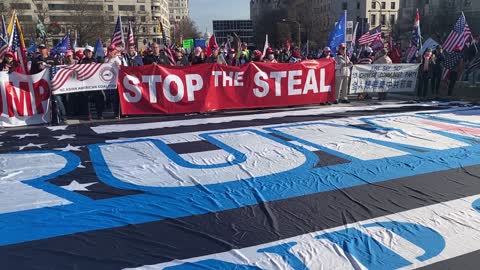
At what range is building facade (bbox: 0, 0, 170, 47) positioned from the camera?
63344mm

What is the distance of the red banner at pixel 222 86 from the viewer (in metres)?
10.1

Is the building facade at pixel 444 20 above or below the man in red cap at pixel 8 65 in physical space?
above

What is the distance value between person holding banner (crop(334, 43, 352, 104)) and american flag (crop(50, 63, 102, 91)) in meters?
7.01

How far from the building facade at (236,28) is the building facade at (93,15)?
606 inches

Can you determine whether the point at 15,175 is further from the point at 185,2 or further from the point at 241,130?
the point at 185,2

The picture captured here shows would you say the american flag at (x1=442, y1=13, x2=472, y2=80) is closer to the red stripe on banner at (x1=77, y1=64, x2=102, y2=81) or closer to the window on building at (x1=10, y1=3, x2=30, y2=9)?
the red stripe on banner at (x1=77, y1=64, x2=102, y2=81)

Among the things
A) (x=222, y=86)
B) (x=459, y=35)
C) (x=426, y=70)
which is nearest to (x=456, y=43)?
(x=459, y=35)

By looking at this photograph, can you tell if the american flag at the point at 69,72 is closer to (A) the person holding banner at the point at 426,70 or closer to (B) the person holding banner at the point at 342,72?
(B) the person holding banner at the point at 342,72

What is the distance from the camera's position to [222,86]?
1093cm

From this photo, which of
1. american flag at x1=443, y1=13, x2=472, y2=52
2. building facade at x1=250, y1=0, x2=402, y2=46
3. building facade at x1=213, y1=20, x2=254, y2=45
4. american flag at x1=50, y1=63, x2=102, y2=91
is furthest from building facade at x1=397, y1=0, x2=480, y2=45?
american flag at x1=50, y1=63, x2=102, y2=91

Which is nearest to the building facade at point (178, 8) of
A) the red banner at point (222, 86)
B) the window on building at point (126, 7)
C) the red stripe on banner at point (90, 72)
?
the window on building at point (126, 7)

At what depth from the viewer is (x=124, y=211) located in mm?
4238

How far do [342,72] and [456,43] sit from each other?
18.0ft

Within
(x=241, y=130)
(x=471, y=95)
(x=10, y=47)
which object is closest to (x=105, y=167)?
(x=241, y=130)
